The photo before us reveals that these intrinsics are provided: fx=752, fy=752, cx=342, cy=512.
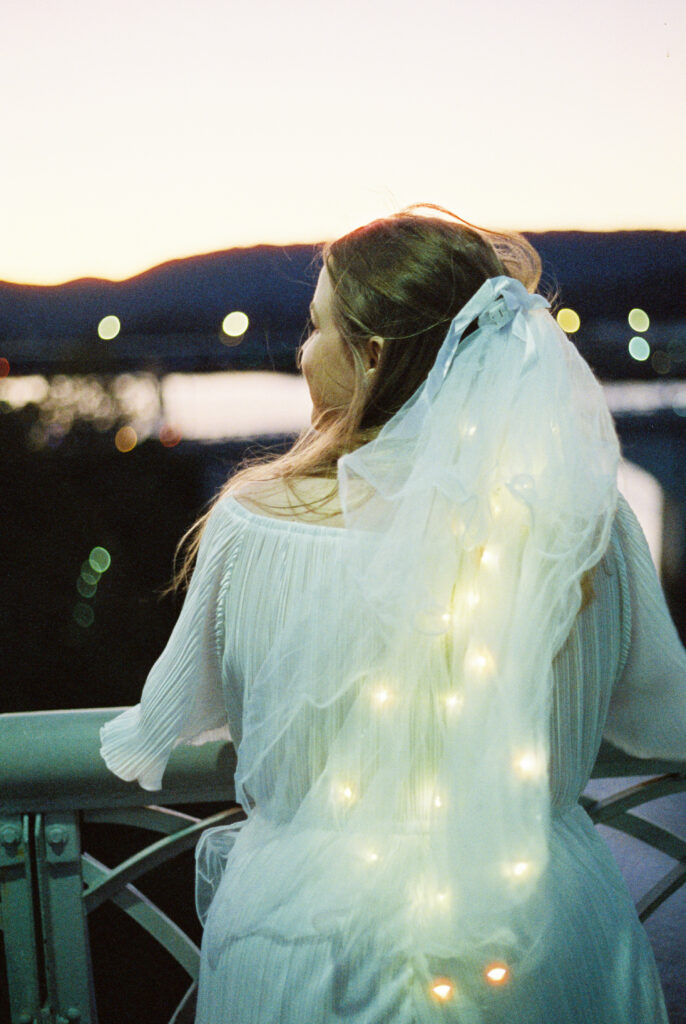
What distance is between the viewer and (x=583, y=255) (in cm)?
164

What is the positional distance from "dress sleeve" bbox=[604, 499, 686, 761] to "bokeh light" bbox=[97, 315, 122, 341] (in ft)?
4.13

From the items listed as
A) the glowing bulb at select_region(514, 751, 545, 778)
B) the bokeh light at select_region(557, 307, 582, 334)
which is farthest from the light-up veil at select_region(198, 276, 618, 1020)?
the bokeh light at select_region(557, 307, 582, 334)

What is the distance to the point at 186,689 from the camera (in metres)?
0.87

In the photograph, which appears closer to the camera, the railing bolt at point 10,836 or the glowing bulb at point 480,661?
the glowing bulb at point 480,661

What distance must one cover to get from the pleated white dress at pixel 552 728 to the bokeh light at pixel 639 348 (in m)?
1.07

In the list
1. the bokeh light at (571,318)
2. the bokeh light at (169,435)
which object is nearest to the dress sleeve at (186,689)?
the bokeh light at (169,435)

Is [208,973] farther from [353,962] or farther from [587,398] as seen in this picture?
[587,398]

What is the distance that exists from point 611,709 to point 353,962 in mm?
436

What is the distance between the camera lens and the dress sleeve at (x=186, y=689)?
0.83 meters

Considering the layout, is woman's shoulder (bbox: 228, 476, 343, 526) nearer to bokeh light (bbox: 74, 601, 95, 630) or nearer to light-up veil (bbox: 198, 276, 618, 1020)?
light-up veil (bbox: 198, 276, 618, 1020)

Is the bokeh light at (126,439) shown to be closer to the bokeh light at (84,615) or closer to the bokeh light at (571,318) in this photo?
the bokeh light at (84,615)

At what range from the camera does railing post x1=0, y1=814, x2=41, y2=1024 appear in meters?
1.08

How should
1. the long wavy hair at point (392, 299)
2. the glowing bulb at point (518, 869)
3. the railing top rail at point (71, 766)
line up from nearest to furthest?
the glowing bulb at point (518, 869) < the long wavy hair at point (392, 299) < the railing top rail at point (71, 766)

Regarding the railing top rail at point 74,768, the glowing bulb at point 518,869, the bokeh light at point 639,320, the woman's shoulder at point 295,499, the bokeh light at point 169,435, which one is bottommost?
the railing top rail at point 74,768
